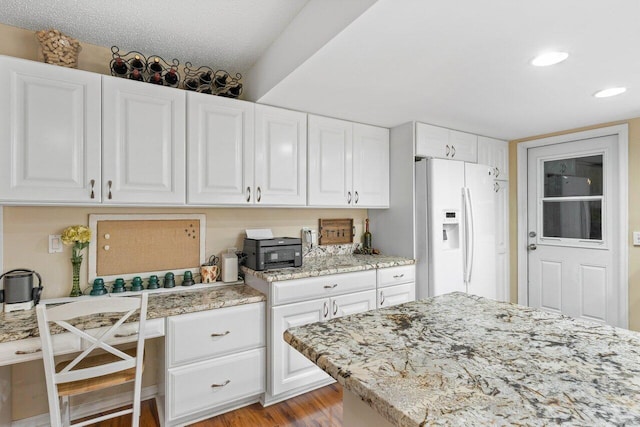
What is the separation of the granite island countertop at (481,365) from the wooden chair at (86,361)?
1.02 m

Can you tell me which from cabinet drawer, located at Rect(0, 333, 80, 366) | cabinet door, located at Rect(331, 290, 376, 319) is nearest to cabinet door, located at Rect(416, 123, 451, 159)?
cabinet door, located at Rect(331, 290, 376, 319)

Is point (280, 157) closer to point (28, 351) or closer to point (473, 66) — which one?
point (473, 66)

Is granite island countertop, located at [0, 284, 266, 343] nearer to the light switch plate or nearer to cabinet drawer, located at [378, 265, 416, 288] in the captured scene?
the light switch plate

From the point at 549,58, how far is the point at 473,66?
0.39 meters


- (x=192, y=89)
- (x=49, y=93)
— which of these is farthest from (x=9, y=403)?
(x=192, y=89)

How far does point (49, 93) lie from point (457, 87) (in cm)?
246

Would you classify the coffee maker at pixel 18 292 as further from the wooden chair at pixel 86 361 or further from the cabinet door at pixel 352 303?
the cabinet door at pixel 352 303

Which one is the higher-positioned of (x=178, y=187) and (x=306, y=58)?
(x=306, y=58)

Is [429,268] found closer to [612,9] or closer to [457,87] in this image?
A: [457,87]

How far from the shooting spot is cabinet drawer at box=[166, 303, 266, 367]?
198cm

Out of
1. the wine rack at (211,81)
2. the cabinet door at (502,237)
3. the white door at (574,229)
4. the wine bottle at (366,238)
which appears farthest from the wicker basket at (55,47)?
the white door at (574,229)

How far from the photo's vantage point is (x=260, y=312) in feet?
7.48

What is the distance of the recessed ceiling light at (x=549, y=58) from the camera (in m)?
1.76

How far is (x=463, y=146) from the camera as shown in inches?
132
